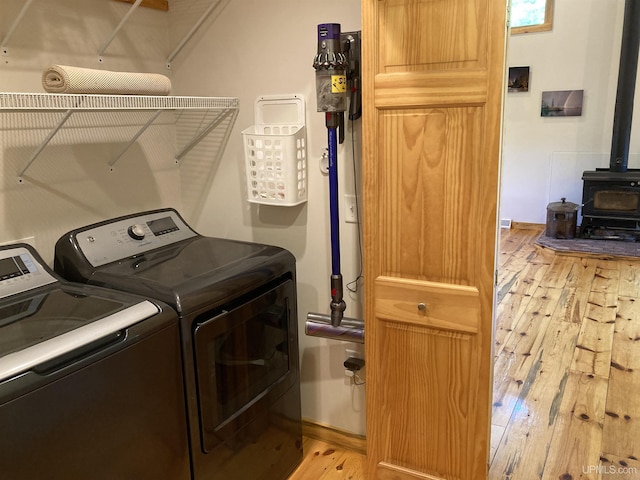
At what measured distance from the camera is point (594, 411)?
2.60m

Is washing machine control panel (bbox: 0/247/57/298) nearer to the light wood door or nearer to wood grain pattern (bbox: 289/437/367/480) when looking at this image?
the light wood door

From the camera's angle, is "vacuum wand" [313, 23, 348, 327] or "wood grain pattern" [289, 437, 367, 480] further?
"wood grain pattern" [289, 437, 367, 480]

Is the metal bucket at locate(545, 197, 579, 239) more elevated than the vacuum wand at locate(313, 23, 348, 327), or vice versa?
the vacuum wand at locate(313, 23, 348, 327)

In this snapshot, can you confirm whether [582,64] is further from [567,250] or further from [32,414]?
[32,414]

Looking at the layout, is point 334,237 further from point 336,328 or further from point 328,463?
point 328,463

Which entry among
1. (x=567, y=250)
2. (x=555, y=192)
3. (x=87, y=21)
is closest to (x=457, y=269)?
(x=87, y=21)

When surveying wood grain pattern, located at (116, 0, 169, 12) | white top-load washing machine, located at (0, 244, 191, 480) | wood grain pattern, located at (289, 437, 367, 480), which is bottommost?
wood grain pattern, located at (289, 437, 367, 480)

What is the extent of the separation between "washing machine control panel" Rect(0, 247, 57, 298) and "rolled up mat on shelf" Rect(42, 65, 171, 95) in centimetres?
53

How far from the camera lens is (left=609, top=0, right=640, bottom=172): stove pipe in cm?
509

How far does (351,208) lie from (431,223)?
1.66 feet

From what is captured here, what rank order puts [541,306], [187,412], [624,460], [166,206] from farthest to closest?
[541,306] < [166,206] < [624,460] < [187,412]

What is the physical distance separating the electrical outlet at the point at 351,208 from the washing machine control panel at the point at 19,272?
108 centimetres

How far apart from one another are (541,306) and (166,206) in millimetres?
2901

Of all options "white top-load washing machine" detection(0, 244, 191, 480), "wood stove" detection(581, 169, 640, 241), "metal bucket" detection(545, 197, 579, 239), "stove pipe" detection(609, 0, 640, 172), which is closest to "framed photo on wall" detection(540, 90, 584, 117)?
"stove pipe" detection(609, 0, 640, 172)
